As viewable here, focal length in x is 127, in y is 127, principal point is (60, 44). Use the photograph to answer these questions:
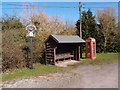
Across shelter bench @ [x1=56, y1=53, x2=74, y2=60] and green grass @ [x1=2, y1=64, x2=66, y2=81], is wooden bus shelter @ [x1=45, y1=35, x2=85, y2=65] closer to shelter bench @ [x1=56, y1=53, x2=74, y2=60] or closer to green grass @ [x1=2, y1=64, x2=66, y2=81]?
shelter bench @ [x1=56, y1=53, x2=74, y2=60]

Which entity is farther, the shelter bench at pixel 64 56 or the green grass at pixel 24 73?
the shelter bench at pixel 64 56

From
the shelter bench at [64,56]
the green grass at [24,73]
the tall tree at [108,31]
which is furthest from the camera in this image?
the tall tree at [108,31]

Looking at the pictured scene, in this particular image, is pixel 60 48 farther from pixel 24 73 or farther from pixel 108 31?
pixel 108 31

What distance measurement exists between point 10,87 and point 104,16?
63.3 feet

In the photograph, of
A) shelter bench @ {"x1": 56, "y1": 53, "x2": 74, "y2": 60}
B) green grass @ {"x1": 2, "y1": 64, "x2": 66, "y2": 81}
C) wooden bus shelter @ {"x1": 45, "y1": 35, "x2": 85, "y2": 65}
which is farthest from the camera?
shelter bench @ {"x1": 56, "y1": 53, "x2": 74, "y2": 60}

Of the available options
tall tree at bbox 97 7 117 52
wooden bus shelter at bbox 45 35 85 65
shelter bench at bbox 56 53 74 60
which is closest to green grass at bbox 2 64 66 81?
wooden bus shelter at bbox 45 35 85 65

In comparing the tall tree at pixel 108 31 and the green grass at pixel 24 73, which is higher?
the tall tree at pixel 108 31

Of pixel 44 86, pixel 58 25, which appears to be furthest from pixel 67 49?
pixel 58 25

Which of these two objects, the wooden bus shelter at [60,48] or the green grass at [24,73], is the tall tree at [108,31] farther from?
the green grass at [24,73]

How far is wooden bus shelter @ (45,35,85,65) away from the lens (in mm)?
9312

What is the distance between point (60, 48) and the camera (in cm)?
1070

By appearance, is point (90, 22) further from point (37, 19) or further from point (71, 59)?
point (71, 59)

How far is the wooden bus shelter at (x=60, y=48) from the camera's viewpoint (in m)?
9.31

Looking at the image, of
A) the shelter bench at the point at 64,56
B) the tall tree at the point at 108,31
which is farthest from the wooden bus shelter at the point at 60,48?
the tall tree at the point at 108,31
